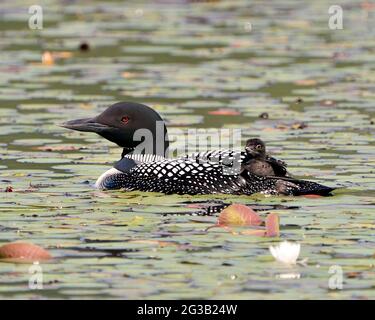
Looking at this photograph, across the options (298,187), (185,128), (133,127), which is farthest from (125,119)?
(185,128)

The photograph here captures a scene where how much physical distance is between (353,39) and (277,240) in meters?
12.3

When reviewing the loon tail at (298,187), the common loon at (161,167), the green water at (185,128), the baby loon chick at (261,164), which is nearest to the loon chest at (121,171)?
the common loon at (161,167)

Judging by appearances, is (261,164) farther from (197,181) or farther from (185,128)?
(185,128)

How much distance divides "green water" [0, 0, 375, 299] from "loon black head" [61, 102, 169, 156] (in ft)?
1.45

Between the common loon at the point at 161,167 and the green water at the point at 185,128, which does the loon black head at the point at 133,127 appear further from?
the green water at the point at 185,128

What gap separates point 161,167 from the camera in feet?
34.0

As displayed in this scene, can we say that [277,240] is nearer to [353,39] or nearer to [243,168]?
[243,168]

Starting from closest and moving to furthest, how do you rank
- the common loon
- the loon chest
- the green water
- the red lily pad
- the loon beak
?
1. the green water
2. the red lily pad
3. the common loon
4. the loon chest
5. the loon beak

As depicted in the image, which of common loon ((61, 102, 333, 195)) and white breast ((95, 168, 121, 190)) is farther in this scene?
white breast ((95, 168, 121, 190))

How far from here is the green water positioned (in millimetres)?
7539

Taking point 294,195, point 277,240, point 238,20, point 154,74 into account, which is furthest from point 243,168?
point 238,20

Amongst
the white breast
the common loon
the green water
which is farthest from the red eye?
the green water

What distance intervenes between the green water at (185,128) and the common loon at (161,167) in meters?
0.11

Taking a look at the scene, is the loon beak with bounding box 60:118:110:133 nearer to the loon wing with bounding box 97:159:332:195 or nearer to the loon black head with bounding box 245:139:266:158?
the loon wing with bounding box 97:159:332:195
